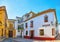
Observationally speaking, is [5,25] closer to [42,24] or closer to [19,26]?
[19,26]

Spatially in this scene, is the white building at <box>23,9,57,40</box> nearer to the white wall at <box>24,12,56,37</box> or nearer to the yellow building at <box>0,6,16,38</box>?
the white wall at <box>24,12,56,37</box>

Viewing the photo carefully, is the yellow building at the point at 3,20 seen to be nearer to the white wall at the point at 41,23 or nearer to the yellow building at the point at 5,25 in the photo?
the yellow building at the point at 5,25

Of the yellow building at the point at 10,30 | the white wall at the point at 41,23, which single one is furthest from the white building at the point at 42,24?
the yellow building at the point at 10,30

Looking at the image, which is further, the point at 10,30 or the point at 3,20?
the point at 10,30

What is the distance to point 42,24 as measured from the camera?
62.6 inches

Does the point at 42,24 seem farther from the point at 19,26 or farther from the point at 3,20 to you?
the point at 3,20

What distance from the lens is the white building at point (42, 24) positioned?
1.56m

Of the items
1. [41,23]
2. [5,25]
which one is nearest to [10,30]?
[5,25]

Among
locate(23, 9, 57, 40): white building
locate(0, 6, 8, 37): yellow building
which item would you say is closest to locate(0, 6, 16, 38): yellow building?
locate(0, 6, 8, 37): yellow building

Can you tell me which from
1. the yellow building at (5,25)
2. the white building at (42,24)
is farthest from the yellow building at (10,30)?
the white building at (42,24)

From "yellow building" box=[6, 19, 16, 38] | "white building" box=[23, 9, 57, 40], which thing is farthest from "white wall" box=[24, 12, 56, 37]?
"yellow building" box=[6, 19, 16, 38]

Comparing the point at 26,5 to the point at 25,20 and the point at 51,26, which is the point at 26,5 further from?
the point at 51,26

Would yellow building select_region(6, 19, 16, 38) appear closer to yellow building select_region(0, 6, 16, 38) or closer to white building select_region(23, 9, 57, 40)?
yellow building select_region(0, 6, 16, 38)

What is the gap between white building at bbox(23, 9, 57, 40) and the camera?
61.4 inches
